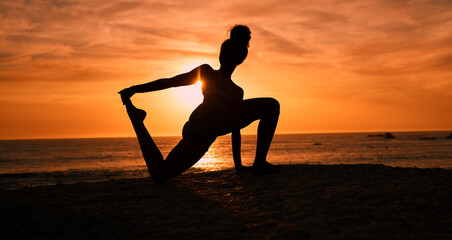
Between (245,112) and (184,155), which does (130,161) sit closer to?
(184,155)

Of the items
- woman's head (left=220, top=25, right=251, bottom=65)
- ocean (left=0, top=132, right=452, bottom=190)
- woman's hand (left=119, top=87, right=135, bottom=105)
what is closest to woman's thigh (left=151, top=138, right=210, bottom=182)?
woman's hand (left=119, top=87, right=135, bottom=105)

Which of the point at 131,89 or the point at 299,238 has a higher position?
the point at 131,89

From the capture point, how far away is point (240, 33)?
409cm

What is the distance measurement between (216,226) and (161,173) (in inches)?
81.1

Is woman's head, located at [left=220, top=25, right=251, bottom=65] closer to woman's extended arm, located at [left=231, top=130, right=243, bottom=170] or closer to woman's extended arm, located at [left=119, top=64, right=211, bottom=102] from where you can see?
woman's extended arm, located at [left=119, top=64, right=211, bottom=102]

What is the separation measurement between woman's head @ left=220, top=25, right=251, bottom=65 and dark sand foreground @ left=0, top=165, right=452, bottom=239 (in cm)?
155

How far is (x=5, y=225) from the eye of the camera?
295 cm

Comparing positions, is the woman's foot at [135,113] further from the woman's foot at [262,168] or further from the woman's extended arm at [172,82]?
the woman's foot at [262,168]

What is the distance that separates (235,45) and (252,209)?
220cm

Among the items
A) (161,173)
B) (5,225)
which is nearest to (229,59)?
(161,173)

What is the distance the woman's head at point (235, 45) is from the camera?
13.4ft

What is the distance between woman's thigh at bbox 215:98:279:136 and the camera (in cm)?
385

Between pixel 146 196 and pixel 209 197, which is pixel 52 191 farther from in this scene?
pixel 209 197

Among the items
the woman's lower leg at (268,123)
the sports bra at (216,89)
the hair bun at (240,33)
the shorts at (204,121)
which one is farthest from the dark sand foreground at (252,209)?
the hair bun at (240,33)
